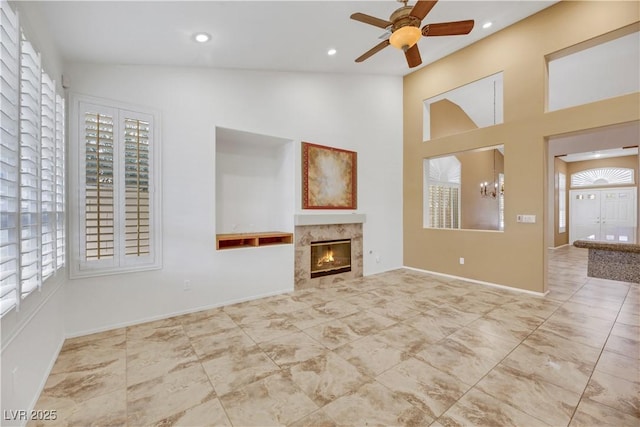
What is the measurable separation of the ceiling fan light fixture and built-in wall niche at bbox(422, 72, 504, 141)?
321cm

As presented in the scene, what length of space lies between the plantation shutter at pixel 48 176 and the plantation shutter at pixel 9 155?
1.94 feet

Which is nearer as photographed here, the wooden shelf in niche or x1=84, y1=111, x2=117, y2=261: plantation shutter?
x1=84, y1=111, x2=117, y2=261: plantation shutter

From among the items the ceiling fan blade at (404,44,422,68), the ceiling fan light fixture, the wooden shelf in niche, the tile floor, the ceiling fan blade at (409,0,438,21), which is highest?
the ceiling fan blade at (409,0,438,21)

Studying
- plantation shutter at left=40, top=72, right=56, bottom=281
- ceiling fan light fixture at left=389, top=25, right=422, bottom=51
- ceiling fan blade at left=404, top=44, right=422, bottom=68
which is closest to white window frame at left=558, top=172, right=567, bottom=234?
ceiling fan blade at left=404, top=44, right=422, bottom=68

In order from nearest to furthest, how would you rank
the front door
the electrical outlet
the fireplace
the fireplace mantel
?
the electrical outlet
the fireplace mantel
the fireplace
the front door

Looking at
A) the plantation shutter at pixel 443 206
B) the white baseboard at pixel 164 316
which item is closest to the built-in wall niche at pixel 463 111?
the plantation shutter at pixel 443 206

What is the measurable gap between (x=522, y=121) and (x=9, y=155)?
5.79 metres

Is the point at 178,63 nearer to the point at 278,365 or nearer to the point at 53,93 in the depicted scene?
the point at 53,93

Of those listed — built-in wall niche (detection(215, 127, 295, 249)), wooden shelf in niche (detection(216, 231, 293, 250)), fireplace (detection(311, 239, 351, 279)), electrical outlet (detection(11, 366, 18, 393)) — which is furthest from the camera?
fireplace (detection(311, 239, 351, 279))

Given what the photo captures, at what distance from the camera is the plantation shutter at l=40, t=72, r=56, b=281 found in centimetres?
218

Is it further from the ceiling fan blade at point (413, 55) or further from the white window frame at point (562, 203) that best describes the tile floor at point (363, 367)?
the white window frame at point (562, 203)

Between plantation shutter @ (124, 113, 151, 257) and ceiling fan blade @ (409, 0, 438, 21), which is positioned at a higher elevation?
ceiling fan blade @ (409, 0, 438, 21)

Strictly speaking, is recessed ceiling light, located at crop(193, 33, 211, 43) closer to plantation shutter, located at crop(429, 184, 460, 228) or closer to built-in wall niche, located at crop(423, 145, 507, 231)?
built-in wall niche, located at crop(423, 145, 507, 231)

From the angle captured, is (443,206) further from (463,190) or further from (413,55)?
(413,55)
